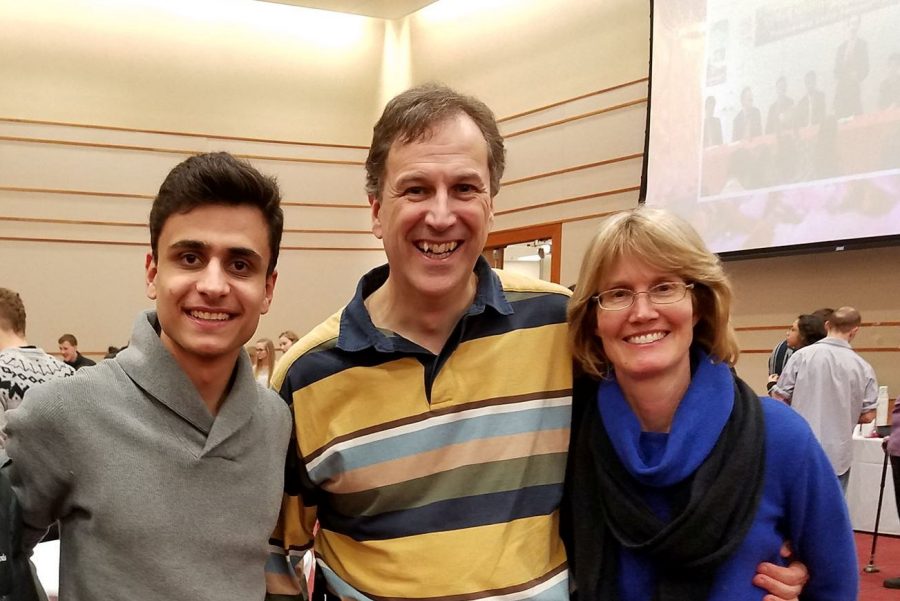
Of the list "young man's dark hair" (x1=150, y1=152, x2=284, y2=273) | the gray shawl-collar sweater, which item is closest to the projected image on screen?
"young man's dark hair" (x1=150, y1=152, x2=284, y2=273)

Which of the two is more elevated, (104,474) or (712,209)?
(712,209)

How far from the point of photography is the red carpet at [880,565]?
405cm

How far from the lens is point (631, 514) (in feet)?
4.71

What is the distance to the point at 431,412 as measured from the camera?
1521 mm

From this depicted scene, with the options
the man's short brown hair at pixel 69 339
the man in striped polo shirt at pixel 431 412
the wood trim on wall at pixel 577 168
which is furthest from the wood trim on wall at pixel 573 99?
the man in striped polo shirt at pixel 431 412

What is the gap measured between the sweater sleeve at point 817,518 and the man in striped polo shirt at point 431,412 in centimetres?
42

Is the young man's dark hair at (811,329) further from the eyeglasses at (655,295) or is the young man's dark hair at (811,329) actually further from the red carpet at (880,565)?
the eyeglasses at (655,295)

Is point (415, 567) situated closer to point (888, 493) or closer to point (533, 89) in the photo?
point (888, 493)

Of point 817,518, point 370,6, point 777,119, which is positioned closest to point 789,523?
point 817,518

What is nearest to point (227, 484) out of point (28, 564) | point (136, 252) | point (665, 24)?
point (28, 564)

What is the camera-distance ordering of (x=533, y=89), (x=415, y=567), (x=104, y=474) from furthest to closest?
1. (x=533, y=89)
2. (x=415, y=567)
3. (x=104, y=474)

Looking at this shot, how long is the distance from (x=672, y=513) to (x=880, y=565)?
13.1 feet

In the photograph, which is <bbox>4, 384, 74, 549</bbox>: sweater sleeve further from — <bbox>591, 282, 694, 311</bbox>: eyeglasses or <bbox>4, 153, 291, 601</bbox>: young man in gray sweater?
<bbox>591, 282, 694, 311</bbox>: eyeglasses

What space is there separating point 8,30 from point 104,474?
344 inches
